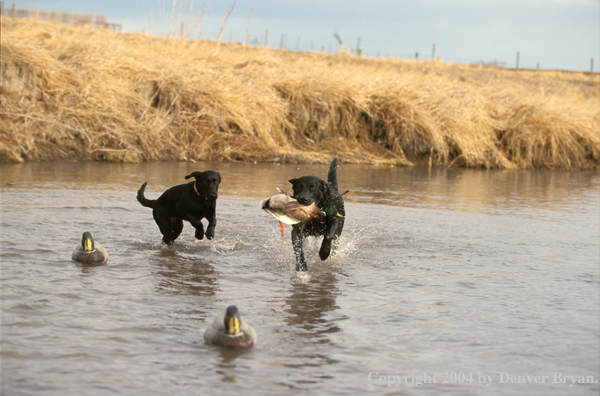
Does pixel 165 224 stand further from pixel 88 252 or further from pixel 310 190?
pixel 310 190

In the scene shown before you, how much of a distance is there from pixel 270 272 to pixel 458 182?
9.65 m

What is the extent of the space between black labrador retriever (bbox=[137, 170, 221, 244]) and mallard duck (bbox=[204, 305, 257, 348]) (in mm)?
2768

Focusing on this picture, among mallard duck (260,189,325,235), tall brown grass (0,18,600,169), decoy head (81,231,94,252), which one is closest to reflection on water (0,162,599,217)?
tall brown grass (0,18,600,169)

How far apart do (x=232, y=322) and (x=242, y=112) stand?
528 inches

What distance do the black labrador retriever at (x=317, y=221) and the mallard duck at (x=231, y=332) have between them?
6.40 ft

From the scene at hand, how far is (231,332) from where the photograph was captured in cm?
355

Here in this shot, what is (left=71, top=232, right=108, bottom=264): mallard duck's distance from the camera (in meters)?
5.24

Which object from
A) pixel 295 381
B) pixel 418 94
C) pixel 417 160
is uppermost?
pixel 418 94

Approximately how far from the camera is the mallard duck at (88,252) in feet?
17.2

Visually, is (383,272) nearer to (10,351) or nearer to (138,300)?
(138,300)

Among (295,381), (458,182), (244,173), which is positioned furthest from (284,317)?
(458,182)

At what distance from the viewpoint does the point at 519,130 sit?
19828mm

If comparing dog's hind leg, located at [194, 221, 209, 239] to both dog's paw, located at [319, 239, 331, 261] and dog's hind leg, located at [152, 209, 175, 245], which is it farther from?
dog's paw, located at [319, 239, 331, 261]

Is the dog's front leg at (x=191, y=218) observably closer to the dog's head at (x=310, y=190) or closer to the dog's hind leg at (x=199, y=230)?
the dog's hind leg at (x=199, y=230)
